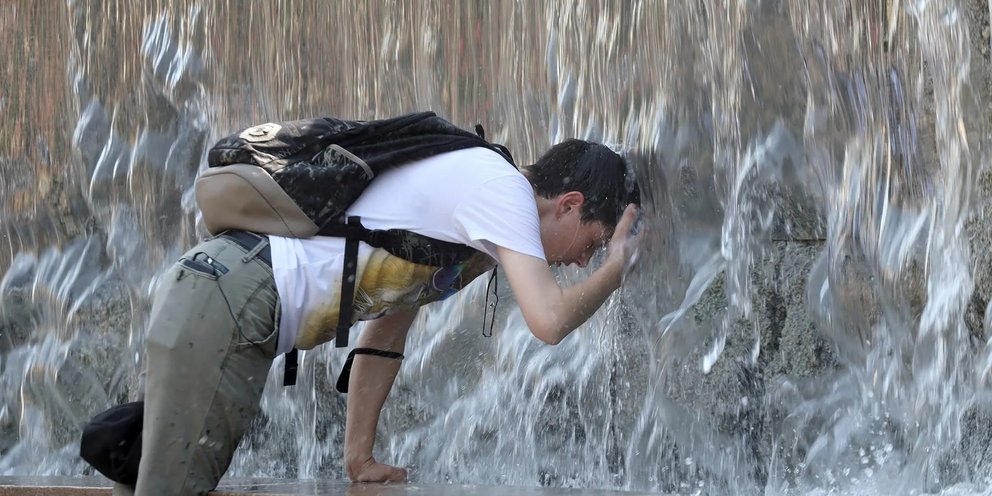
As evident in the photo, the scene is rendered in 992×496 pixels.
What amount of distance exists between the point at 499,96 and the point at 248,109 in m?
1.45

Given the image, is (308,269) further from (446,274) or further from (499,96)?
(499,96)

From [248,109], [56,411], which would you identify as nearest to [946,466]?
[248,109]

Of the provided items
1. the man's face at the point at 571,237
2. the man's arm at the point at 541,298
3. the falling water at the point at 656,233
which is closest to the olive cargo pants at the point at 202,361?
the man's arm at the point at 541,298

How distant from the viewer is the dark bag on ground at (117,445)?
294cm

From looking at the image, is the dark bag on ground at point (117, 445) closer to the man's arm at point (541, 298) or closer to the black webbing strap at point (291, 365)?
the black webbing strap at point (291, 365)

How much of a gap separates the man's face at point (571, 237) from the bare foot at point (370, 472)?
781 millimetres

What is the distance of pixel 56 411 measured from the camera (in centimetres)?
669

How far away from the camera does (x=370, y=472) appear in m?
3.51

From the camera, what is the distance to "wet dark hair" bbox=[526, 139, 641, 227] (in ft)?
10.1

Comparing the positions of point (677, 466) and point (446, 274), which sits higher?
point (446, 274)

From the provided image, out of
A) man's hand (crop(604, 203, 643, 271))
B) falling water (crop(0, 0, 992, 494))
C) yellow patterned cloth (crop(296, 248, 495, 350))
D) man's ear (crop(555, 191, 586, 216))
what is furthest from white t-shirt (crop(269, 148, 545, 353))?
falling water (crop(0, 0, 992, 494))

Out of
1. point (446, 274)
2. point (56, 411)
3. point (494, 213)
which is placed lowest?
point (56, 411)

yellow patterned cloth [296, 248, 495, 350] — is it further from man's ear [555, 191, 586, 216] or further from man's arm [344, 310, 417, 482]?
man's arm [344, 310, 417, 482]

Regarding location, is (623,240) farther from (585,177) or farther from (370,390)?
(370,390)
